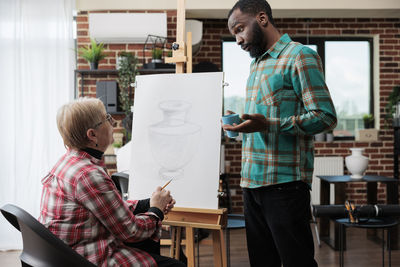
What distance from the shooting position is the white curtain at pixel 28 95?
370cm

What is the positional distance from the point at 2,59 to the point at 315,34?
3656 millimetres

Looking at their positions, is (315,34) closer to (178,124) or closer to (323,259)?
(323,259)

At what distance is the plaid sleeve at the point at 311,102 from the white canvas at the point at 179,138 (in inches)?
25.0

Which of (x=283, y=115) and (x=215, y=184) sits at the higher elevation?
(x=283, y=115)

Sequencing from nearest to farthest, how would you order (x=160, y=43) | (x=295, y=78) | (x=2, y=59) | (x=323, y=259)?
(x=295, y=78) → (x=323, y=259) → (x=2, y=59) → (x=160, y=43)

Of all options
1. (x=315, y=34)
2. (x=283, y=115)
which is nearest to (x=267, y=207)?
(x=283, y=115)

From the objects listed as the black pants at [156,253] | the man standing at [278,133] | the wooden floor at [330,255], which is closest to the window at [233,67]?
the wooden floor at [330,255]

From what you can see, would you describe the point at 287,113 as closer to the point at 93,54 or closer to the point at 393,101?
the point at 93,54

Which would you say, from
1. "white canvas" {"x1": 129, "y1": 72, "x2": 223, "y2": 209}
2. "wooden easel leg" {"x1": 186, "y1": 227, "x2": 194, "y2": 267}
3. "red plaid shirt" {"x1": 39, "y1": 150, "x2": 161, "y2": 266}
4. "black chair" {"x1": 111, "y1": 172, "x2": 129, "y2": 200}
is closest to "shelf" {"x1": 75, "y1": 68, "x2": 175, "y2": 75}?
"black chair" {"x1": 111, "y1": 172, "x2": 129, "y2": 200}

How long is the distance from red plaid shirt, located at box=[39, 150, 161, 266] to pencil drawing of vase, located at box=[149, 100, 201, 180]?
69cm

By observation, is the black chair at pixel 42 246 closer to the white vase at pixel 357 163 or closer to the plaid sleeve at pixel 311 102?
the plaid sleeve at pixel 311 102

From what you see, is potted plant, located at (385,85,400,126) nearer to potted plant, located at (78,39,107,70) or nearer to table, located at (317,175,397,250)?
table, located at (317,175,397,250)

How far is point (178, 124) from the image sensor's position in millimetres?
2072

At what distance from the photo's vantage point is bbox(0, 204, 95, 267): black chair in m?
1.18
